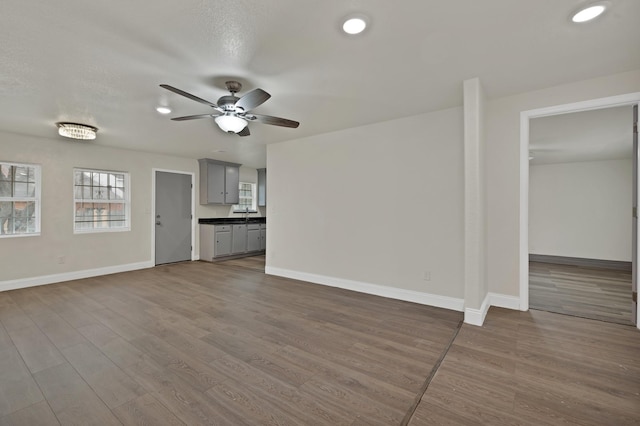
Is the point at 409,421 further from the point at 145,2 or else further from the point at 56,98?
the point at 56,98

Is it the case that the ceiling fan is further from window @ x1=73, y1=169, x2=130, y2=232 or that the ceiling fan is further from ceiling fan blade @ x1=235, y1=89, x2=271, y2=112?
window @ x1=73, y1=169, x2=130, y2=232

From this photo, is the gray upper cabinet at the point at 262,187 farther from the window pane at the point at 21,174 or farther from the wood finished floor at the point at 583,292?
the wood finished floor at the point at 583,292

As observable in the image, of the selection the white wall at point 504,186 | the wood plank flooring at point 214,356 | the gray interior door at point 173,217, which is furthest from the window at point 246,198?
the white wall at point 504,186

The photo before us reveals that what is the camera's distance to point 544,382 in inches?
75.8

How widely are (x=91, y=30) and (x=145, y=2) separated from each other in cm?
58

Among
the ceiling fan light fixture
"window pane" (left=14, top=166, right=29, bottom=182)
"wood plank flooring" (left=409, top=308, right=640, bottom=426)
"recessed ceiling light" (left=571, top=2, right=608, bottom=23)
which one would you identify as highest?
"recessed ceiling light" (left=571, top=2, right=608, bottom=23)

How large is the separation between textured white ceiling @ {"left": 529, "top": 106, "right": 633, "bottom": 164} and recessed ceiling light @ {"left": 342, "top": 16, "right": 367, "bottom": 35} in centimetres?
298

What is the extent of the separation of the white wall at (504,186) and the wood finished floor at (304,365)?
454 mm

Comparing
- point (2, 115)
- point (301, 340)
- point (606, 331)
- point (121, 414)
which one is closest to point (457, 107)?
point (606, 331)

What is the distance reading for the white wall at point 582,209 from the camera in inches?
227

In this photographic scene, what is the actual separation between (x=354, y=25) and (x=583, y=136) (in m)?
4.52

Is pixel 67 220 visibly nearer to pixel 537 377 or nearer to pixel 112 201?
pixel 112 201

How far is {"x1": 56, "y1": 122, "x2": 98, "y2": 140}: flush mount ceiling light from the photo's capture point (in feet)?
12.6

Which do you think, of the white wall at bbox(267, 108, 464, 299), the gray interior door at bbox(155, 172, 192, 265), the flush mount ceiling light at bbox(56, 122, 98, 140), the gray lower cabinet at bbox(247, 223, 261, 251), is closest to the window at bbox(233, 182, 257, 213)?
the gray lower cabinet at bbox(247, 223, 261, 251)
